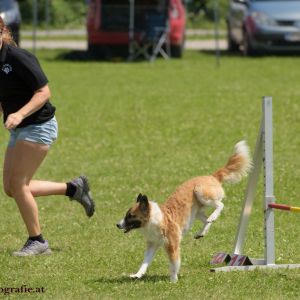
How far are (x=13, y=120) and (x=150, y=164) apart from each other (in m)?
5.05

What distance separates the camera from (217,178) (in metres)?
7.71

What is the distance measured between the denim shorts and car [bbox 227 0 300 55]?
16251 millimetres

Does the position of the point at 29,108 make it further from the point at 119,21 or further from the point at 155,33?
the point at 119,21

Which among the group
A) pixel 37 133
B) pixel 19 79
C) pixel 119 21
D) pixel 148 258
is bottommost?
pixel 119 21

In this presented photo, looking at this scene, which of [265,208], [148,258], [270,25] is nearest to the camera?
[148,258]

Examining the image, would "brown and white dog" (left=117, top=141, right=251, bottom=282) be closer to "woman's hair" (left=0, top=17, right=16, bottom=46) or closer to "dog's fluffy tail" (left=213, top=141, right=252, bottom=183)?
"dog's fluffy tail" (left=213, top=141, right=252, bottom=183)

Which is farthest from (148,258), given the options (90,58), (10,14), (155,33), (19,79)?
(90,58)

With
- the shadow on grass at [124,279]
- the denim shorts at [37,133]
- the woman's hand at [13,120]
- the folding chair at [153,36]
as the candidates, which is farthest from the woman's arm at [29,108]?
the folding chair at [153,36]

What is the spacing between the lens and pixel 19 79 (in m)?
7.37

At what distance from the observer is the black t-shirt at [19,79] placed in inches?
288

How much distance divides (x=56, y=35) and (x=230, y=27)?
10.1 meters

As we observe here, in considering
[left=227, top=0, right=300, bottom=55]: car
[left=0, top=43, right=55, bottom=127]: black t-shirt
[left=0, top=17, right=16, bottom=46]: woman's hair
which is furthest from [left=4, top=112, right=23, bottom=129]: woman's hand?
[left=227, top=0, right=300, bottom=55]: car

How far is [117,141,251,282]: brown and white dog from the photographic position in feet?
22.1

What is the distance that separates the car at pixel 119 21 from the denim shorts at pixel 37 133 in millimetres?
16564
